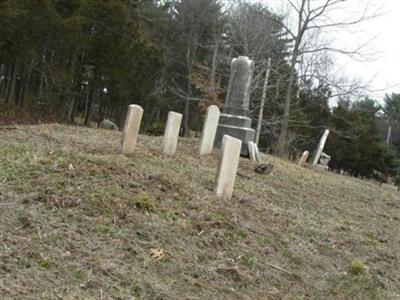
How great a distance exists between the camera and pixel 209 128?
9055 mm

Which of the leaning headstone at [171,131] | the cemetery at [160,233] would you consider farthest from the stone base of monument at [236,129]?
the cemetery at [160,233]

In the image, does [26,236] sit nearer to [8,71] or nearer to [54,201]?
[54,201]

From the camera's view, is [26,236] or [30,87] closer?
[26,236]

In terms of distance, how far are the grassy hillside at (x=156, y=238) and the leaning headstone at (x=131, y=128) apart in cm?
21

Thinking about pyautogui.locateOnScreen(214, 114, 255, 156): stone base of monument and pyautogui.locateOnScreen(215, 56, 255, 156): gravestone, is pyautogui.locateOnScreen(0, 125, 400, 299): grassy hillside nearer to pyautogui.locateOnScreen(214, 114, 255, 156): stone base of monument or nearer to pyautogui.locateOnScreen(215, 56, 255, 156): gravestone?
pyautogui.locateOnScreen(214, 114, 255, 156): stone base of monument

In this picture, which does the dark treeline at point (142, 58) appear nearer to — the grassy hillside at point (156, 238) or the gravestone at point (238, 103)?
the gravestone at point (238, 103)

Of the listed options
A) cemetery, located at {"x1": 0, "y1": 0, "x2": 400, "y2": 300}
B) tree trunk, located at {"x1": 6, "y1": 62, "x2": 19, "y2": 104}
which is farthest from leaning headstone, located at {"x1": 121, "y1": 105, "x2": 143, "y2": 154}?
tree trunk, located at {"x1": 6, "y1": 62, "x2": 19, "y2": 104}

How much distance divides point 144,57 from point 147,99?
441cm

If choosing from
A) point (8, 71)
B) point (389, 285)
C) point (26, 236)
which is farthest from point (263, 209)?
point (8, 71)

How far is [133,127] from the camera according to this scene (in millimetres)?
6746

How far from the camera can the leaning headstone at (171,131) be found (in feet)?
25.7

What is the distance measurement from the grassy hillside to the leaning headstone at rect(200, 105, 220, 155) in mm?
1887

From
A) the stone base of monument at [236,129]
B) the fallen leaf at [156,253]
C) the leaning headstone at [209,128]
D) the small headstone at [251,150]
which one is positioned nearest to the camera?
the fallen leaf at [156,253]

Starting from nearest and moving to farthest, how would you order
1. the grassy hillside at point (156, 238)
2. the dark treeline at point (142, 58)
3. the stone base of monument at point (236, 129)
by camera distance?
the grassy hillside at point (156, 238) < the stone base of monument at point (236, 129) < the dark treeline at point (142, 58)
